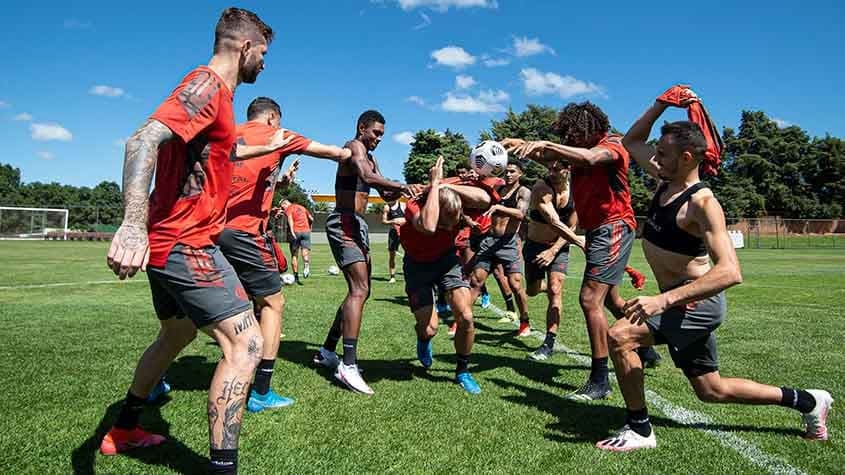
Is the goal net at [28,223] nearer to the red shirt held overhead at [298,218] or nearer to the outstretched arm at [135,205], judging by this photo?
the red shirt held overhead at [298,218]

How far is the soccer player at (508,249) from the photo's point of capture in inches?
307

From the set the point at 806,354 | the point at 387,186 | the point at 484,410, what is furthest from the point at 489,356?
the point at 806,354

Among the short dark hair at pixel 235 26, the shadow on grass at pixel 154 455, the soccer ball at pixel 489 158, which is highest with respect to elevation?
the short dark hair at pixel 235 26

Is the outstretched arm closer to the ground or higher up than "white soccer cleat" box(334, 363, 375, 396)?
higher up

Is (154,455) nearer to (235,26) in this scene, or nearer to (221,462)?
(221,462)

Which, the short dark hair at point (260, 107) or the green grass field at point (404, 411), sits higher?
the short dark hair at point (260, 107)

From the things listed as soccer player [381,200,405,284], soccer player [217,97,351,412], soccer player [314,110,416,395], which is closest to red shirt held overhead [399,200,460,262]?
soccer player [314,110,416,395]

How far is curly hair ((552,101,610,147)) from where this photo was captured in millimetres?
5008

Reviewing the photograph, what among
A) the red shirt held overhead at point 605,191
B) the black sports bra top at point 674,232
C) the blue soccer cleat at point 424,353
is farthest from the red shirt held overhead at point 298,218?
the black sports bra top at point 674,232

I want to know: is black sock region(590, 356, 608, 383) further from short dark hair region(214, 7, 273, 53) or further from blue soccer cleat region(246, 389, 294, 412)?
short dark hair region(214, 7, 273, 53)

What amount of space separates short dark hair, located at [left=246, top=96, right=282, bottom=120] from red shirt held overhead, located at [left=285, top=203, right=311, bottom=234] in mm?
11378

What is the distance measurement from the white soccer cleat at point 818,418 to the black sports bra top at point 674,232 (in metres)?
1.27

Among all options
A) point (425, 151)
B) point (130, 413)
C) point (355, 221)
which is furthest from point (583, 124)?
point (425, 151)

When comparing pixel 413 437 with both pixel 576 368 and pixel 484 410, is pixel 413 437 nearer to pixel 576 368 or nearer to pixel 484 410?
pixel 484 410
